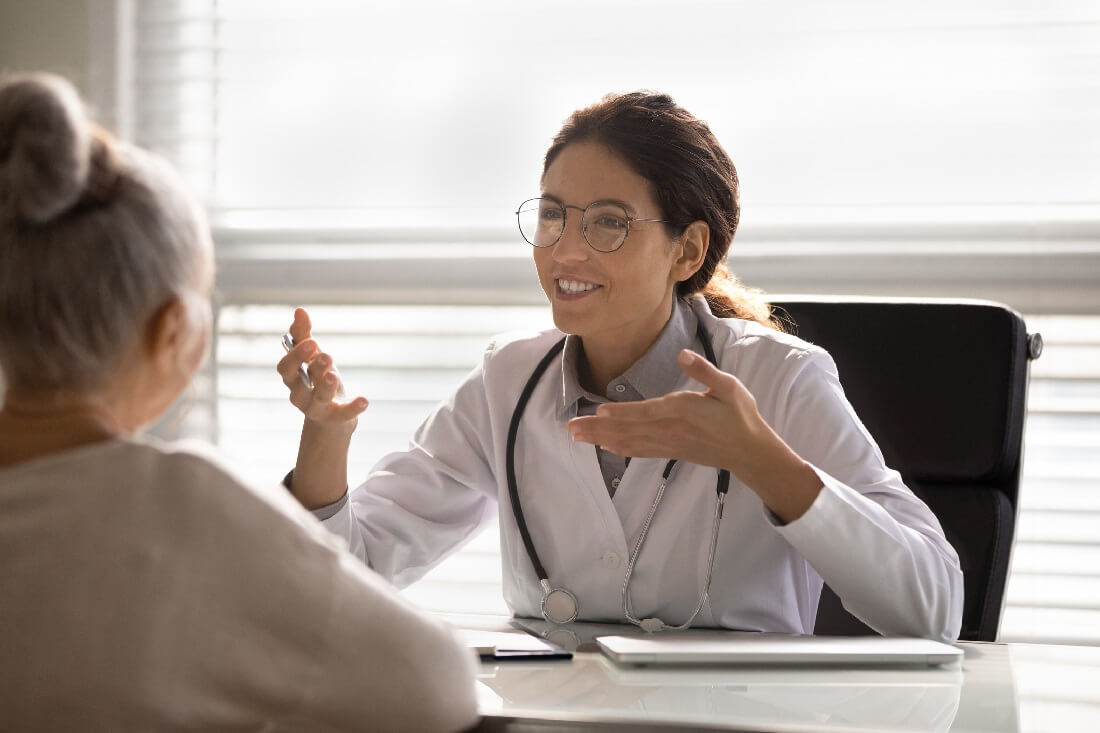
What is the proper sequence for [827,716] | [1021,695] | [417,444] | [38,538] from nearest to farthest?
[38,538] → [827,716] → [1021,695] → [417,444]

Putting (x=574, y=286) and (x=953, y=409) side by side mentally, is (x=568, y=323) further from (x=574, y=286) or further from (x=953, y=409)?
(x=953, y=409)

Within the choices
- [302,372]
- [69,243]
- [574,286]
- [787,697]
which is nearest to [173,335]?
[69,243]

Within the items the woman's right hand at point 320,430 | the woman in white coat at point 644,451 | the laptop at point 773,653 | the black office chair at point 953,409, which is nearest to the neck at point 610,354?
the woman in white coat at point 644,451

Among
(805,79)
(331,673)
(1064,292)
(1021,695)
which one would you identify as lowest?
(1021,695)

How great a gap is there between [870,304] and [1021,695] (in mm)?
841

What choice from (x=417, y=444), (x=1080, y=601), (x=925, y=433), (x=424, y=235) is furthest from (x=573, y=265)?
(x=1080, y=601)

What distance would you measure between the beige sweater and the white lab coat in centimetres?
69

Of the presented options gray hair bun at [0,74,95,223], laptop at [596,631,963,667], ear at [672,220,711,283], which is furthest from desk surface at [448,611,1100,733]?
ear at [672,220,711,283]

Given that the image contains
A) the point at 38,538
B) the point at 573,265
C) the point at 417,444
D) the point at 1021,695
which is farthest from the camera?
the point at 417,444

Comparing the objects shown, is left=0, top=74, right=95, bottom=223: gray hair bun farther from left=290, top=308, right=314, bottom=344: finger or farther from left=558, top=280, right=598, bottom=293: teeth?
left=558, top=280, right=598, bottom=293: teeth

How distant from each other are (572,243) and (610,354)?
0.20m

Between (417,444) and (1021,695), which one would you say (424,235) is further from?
(1021,695)

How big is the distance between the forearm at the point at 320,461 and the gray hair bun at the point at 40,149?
83cm

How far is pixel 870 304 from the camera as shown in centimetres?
183
